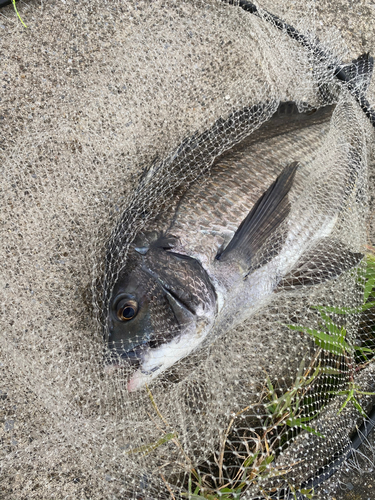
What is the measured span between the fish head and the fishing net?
0.49 feet

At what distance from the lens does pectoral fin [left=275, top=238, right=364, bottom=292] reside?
148cm

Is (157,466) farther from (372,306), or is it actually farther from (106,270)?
(372,306)

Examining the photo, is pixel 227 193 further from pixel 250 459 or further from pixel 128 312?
pixel 250 459

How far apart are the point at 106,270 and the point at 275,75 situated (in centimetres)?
126

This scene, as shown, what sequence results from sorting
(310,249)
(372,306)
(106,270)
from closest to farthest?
1. (106,270)
2. (310,249)
3. (372,306)

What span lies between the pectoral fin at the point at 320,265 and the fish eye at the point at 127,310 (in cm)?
64

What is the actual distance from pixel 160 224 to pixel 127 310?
1.21 ft

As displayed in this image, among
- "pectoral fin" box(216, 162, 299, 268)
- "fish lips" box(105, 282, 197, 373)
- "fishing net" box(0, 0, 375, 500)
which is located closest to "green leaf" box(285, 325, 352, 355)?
"fishing net" box(0, 0, 375, 500)

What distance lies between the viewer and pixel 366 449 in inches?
66.9

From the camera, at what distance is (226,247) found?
136 cm

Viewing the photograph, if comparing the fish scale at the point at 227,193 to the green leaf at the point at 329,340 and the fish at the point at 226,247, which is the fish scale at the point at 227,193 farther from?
the green leaf at the point at 329,340

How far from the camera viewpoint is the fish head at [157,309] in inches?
47.8

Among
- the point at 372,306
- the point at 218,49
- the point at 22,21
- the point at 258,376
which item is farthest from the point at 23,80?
the point at 372,306

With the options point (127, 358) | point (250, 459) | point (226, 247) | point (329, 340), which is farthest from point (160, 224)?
point (250, 459)
